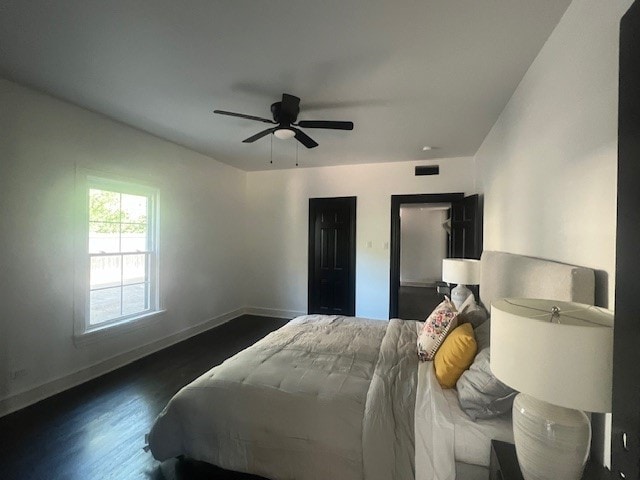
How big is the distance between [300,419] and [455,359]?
37.8 inches

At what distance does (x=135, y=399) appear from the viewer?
2645 mm

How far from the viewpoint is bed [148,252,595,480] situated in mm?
1396

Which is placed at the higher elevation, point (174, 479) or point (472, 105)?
point (472, 105)

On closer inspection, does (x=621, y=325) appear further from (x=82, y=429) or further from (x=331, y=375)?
(x=82, y=429)

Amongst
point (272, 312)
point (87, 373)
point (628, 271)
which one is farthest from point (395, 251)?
point (87, 373)

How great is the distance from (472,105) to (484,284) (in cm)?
169

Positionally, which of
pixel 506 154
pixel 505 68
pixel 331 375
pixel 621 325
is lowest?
pixel 331 375

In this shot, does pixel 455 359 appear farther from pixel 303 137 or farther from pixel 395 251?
pixel 395 251

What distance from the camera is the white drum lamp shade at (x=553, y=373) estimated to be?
827 mm

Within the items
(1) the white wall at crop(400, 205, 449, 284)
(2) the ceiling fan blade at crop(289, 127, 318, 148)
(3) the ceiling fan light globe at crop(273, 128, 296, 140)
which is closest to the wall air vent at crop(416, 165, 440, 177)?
(2) the ceiling fan blade at crop(289, 127, 318, 148)

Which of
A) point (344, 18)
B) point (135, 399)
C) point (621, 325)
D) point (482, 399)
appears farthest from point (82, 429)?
point (344, 18)

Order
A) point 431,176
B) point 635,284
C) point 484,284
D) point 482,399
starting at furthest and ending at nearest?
point 431,176
point 484,284
point 482,399
point 635,284

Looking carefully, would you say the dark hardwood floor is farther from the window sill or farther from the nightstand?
the nightstand

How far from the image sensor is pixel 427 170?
474cm
